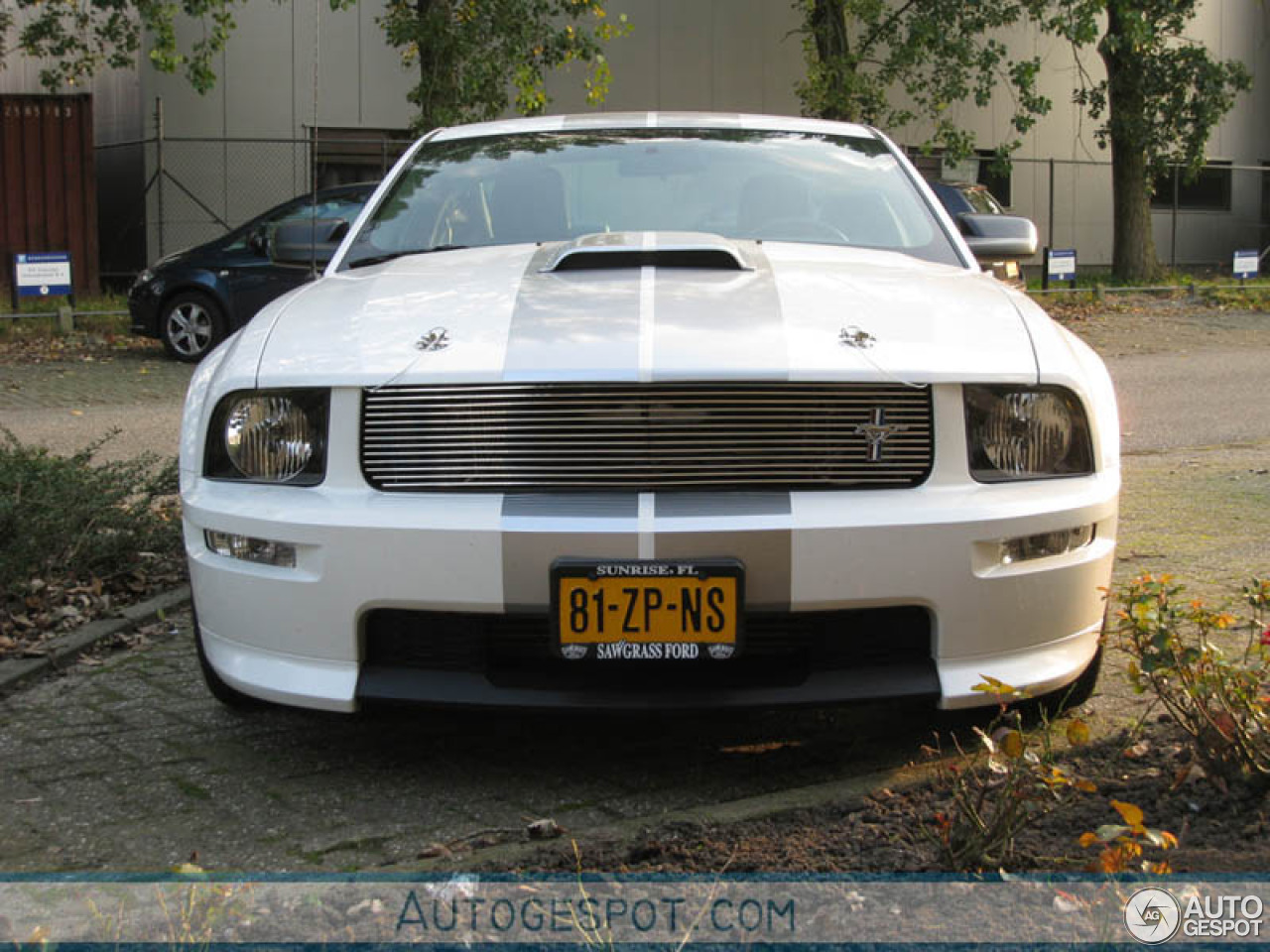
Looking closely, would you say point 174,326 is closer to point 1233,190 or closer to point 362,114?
point 362,114

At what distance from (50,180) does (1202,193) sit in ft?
66.7

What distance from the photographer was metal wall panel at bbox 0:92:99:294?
1873 centimetres

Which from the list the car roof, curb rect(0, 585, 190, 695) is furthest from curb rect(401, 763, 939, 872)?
the car roof

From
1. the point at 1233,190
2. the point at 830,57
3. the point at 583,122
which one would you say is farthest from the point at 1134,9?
the point at 583,122

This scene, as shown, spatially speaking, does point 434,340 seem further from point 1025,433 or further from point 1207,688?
point 1207,688

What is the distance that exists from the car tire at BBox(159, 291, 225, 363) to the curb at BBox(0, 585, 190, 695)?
9.12 m

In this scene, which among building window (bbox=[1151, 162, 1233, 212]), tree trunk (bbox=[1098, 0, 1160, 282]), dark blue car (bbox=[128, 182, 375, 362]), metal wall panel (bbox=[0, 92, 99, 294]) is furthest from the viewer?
building window (bbox=[1151, 162, 1233, 212])

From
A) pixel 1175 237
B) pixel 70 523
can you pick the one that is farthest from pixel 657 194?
pixel 1175 237

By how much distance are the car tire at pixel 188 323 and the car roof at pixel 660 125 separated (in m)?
9.28

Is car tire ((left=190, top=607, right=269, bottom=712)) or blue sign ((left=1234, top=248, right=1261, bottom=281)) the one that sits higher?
blue sign ((left=1234, top=248, right=1261, bottom=281))

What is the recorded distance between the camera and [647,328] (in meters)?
3.36

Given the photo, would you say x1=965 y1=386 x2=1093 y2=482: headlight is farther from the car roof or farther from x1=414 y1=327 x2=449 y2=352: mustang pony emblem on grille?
the car roof

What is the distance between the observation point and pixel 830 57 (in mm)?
19609

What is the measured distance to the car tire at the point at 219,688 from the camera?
144 inches
